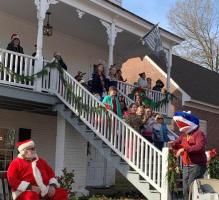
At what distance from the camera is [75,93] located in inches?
556

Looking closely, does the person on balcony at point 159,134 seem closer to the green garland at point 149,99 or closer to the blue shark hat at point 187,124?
the green garland at point 149,99

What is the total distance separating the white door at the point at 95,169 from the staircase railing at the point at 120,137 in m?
4.58

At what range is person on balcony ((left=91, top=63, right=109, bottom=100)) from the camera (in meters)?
14.5

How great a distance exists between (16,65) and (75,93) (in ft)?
6.17

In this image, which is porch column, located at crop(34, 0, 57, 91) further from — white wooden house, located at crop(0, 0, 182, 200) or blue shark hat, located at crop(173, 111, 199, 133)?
blue shark hat, located at crop(173, 111, 199, 133)

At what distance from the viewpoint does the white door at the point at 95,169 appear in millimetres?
18406

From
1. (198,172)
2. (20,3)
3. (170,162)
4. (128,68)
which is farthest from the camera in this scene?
(128,68)

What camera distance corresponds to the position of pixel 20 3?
15.4 metres

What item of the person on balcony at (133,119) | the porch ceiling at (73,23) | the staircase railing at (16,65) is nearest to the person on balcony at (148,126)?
the person on balcony at (133,119)

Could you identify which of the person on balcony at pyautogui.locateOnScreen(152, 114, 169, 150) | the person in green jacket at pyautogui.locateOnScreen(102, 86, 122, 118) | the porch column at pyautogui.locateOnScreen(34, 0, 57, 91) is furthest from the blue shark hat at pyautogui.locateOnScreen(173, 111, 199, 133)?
the porch column at pyautogui.locateOnScreen(34, 0, 57, 91)

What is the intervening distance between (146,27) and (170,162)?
772 cm

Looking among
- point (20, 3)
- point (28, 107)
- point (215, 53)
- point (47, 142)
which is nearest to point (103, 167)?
point (47, 142)

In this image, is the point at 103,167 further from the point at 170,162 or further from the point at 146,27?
the point at 170,162

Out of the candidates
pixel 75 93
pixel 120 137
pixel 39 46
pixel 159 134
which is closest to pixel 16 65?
pixel 39 46
